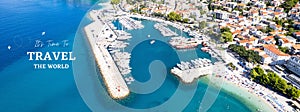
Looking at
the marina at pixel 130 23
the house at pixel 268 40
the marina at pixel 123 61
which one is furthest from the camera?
the marina at pixel 130 23

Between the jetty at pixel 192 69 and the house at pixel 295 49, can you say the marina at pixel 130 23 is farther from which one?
the house at pixel 295 49

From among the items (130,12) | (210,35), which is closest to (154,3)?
(130,12)

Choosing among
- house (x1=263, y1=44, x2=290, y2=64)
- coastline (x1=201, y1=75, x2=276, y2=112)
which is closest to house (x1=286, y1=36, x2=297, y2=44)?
house (x1=263, y1=44, x2=290, y2=64)

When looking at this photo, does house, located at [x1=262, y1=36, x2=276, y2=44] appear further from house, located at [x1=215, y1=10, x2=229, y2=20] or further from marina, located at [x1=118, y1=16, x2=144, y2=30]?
marina, located at [x1=118, y1=16, x2=144, y2=30]

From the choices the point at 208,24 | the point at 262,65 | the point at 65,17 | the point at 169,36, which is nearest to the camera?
the point at 262,65

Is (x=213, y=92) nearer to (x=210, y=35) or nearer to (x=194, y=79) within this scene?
(x=194, y=79)

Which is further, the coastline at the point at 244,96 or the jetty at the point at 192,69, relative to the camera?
the jetty at the point at 192,69

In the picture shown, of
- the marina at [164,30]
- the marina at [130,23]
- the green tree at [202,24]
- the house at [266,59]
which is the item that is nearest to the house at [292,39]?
the house at [266,59]
